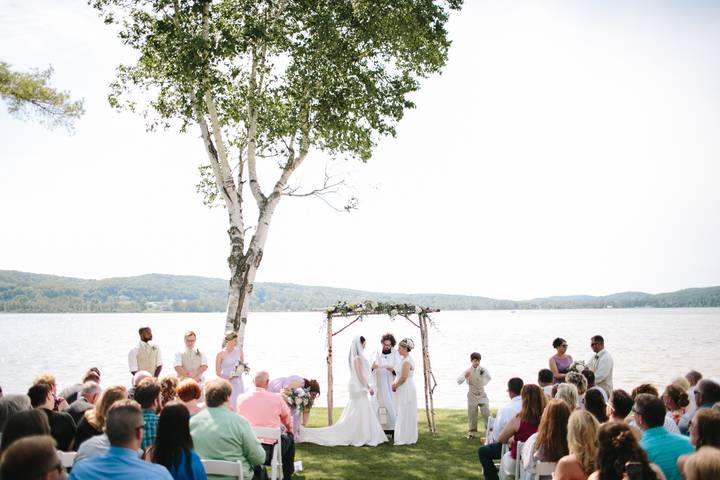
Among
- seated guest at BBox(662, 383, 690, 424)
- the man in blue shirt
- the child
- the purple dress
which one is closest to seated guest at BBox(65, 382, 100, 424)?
the man in blue shirt

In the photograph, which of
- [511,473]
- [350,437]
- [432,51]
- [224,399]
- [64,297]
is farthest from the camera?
[64,297]

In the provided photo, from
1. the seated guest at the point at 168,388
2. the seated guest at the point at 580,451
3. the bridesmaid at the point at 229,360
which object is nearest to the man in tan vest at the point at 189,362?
the bridesmaid at the point at 229,360

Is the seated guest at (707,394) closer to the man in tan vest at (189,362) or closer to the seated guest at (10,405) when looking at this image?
the seated guest at (10,405)

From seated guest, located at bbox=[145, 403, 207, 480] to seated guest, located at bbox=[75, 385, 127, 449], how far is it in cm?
130

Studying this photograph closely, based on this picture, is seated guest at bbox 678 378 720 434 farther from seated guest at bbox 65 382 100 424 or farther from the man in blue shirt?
seated guest at bbox 65 382 100 424

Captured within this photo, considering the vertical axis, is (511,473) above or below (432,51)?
below

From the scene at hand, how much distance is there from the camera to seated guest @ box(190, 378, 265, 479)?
19.5 feet

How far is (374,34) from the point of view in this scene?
14.0m

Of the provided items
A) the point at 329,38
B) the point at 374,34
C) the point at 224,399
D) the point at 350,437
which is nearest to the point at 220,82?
the point at 329,38

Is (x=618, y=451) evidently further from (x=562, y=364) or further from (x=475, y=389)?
(x=475, y=389)

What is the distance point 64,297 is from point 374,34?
646 ft

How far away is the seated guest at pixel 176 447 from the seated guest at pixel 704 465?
3.32 m

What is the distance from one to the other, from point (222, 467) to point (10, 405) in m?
2.15

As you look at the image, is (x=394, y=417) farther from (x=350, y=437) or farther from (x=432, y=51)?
(x=432, y=51)
